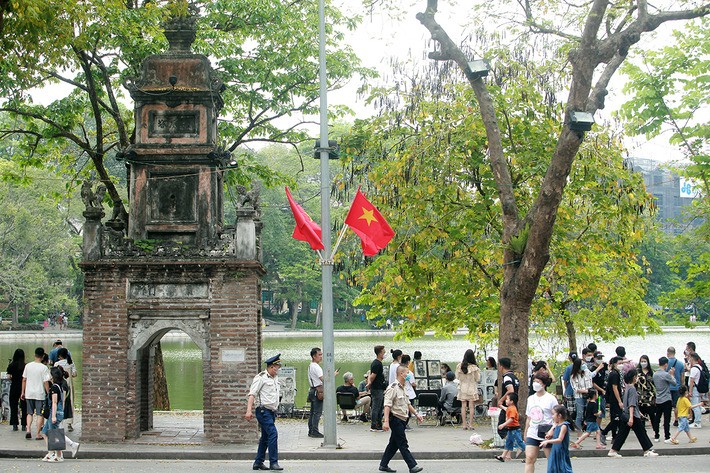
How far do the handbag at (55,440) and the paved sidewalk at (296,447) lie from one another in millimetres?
1411

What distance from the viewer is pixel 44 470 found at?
14.1 meters

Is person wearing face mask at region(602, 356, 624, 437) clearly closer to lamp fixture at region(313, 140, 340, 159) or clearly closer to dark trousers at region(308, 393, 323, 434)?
dark trousers at region(308, 393, 323, 434)

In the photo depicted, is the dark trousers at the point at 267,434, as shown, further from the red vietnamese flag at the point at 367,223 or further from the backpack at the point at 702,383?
the backpack at the point at 702,383

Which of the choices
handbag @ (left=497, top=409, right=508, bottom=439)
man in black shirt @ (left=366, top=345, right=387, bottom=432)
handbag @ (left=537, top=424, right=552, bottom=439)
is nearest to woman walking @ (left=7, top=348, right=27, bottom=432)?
man in black shirt @ (left=366, top=345, right=387, bottom=432)

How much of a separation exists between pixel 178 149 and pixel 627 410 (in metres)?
10.3

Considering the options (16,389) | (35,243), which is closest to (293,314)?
(35,243)

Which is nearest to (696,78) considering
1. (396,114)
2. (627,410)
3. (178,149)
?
(396,114)

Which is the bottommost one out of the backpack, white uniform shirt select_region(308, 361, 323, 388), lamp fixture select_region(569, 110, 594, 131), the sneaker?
the sneaker

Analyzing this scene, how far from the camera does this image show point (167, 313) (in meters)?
17.2

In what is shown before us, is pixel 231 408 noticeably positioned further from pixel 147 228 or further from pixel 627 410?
pixel 627 410

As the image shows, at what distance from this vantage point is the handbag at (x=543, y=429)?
11.8 meters

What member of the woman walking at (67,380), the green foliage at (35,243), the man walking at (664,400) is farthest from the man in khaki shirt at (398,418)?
the green foliage at (35,243)

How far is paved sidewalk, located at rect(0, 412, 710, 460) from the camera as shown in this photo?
52.7 feet

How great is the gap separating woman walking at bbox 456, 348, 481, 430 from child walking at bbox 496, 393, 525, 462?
4.01m
